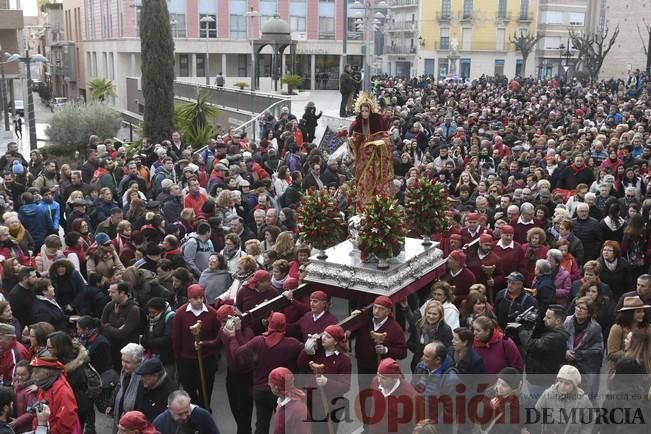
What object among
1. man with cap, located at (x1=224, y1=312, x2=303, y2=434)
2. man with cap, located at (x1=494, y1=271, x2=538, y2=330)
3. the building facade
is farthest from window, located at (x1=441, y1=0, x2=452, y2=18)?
man with cap, located at (x1=224, y1=312, x2=303, y2=434)

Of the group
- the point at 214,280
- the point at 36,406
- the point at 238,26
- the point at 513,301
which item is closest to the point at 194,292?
the point at 214,280

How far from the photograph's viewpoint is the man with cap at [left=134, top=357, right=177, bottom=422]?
6151 mm

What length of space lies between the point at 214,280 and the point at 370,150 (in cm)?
247

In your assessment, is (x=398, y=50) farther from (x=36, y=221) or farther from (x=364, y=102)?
(x=364, y=102)

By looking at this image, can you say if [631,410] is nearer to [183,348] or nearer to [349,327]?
[349,327]

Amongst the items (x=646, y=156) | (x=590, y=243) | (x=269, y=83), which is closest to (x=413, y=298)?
(x=590, y=243)

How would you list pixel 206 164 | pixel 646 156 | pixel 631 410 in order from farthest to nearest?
pixel 206 164 < pixel 646 156 < pixel 631 410

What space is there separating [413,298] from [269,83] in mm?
45684

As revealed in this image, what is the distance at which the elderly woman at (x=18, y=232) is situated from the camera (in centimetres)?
1014

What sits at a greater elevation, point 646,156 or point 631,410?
point 646,156

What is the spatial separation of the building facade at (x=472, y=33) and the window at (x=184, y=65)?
24194mm

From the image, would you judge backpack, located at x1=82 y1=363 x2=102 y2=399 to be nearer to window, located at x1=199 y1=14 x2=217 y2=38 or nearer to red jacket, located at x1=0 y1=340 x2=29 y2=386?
red jacket, located at x1=0 y1=340 x2=29 y2=386

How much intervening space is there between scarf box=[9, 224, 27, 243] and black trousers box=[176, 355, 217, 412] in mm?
3997

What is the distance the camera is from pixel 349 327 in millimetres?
7219
